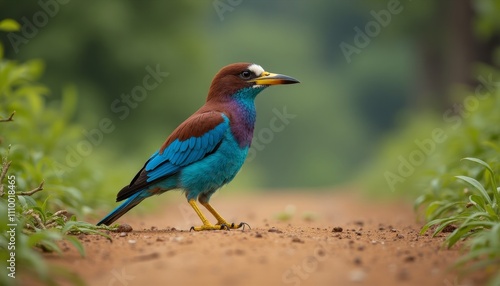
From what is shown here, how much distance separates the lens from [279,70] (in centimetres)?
3416

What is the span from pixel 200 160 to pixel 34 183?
180 cm

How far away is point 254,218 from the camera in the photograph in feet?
26.8

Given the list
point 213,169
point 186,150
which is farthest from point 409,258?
point 186,150

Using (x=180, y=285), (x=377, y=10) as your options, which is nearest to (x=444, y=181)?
(x=180, y=285)

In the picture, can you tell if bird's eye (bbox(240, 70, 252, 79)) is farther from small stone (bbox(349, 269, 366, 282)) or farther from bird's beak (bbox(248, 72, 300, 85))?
small stone (bbox(349, 269, 366, 282))

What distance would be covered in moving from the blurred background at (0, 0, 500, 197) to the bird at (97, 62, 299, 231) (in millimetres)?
3366

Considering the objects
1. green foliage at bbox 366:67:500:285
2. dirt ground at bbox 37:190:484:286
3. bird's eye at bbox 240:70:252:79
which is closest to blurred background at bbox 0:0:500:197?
green foliage at bbox 366:67:500:285

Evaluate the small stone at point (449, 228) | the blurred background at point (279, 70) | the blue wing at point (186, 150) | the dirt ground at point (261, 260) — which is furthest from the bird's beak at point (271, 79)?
the blurred background at point (279, 70)

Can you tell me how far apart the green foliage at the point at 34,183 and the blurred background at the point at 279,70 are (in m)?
0.49

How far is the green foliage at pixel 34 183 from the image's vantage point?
3.35m

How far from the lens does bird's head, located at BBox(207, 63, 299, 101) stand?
18.7 ft

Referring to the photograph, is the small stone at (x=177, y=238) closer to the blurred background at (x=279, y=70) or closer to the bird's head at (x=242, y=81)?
the bird's head at (x=242, y=81)

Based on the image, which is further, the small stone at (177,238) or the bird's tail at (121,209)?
the bird's tail at (121,209)

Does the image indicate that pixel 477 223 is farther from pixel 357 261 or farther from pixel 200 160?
pixel 200 160
